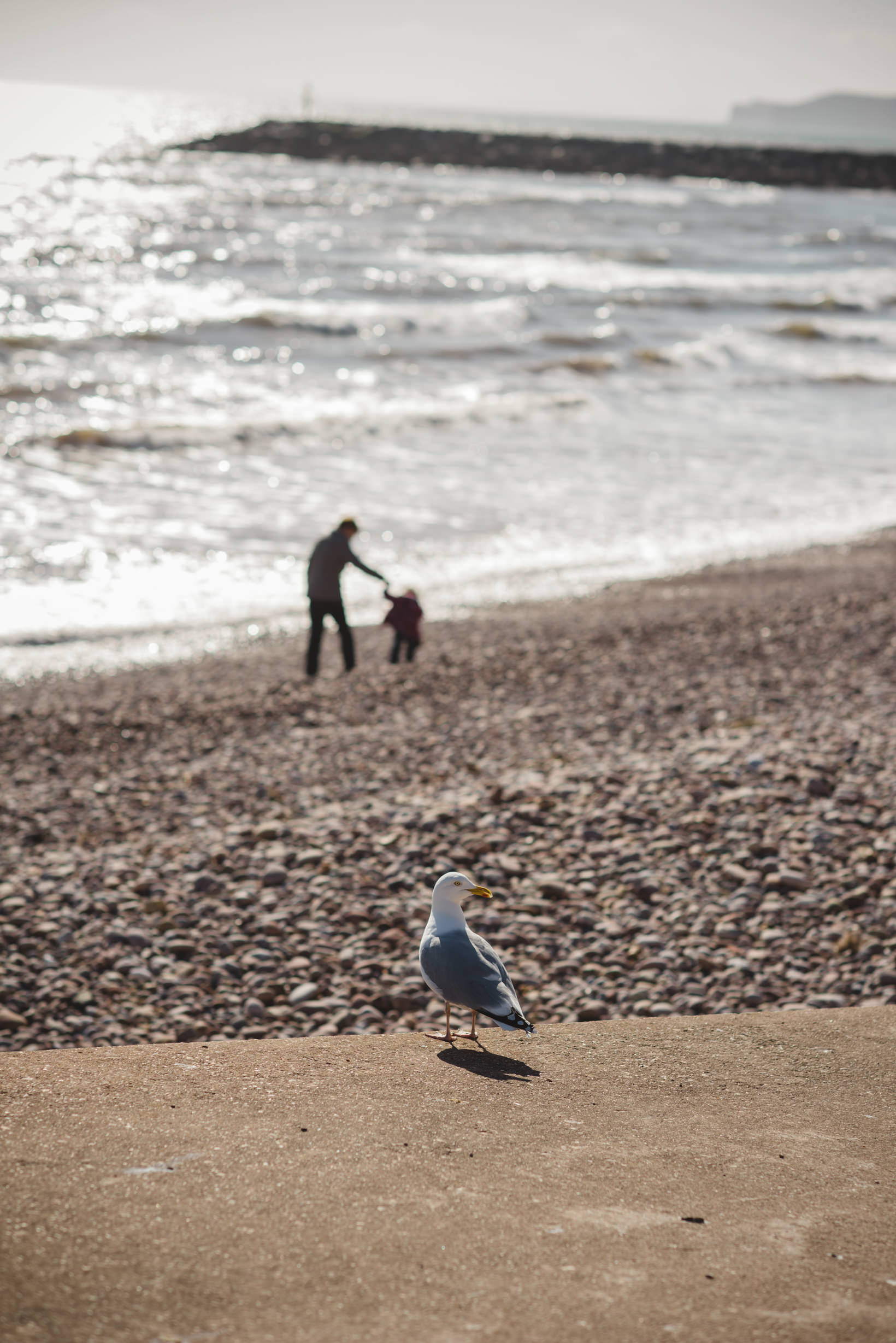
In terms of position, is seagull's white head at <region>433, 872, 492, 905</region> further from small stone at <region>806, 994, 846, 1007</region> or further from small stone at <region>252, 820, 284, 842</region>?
small stone at <region>252, 820, 284, 842</region>

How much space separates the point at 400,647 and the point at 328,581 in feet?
3.04

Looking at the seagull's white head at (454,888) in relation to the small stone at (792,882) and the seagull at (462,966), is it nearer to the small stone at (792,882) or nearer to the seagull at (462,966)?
the seagull at (462,966)

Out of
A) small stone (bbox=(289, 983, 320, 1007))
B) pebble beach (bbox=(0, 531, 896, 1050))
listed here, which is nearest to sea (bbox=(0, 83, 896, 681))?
pebble beach (bbox=(0, 531, 896, 1050))

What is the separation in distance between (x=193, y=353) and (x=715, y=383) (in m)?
12.5

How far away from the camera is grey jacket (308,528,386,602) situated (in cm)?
1031

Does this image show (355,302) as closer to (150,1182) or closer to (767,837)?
(767,837)

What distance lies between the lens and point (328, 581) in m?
10.5

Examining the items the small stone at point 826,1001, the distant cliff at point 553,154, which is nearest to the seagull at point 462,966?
the small stone at point 826,1001

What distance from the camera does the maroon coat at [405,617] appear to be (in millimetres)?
10281

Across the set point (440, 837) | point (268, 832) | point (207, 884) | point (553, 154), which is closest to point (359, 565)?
point (268, 832)

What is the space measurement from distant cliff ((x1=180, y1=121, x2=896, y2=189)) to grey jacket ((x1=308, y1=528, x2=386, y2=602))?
8613cm

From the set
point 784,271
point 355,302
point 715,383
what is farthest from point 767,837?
point 784,271

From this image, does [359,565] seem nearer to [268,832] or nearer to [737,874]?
[268,832]

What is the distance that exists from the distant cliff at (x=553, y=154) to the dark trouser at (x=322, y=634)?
86.0m
